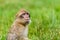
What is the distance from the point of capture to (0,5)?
49.0 ft

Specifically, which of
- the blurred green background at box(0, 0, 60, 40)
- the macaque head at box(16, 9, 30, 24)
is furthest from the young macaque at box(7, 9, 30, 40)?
the blurred green background at box(0, 0, 60, 40)

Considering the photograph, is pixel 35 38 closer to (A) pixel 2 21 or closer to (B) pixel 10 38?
(B) pixel 10 38

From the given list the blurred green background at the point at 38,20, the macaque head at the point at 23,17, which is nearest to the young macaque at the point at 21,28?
the macaque head at the point at 23,17

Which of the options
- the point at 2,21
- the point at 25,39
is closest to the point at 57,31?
the point at 25,39

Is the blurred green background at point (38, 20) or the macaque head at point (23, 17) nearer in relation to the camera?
the macaque head at point (23, 17)

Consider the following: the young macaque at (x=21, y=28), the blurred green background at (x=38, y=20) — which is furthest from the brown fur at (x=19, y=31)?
the blurred green background at (x=38, y=20)

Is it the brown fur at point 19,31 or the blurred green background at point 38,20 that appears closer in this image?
the brown fur at point 19,31

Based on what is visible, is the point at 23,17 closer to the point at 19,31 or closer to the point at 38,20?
the point at 19,31

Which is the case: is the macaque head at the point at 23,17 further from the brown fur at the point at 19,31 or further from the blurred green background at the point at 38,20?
the blurred green background at the point at 38,20

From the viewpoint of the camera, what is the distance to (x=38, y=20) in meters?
10.4

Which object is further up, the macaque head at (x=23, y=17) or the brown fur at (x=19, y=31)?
the macaque head at (x=23, y=17)

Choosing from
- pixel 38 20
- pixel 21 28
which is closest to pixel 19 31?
pixel 21 28

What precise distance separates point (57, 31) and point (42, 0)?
22.8ft

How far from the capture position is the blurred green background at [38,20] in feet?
28.0
